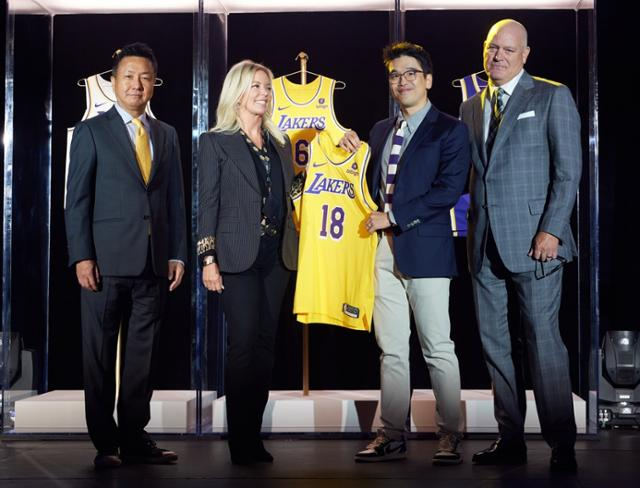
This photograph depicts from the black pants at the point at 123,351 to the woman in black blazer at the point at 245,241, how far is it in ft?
0.89

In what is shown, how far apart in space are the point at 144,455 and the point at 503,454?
138cm

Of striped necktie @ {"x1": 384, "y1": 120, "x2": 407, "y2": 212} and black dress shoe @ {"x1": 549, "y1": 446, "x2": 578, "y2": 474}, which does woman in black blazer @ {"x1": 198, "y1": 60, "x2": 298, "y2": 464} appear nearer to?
striped necktie @ {"x1": 384, "y1": 120, "x2": 407, "y2": 212}

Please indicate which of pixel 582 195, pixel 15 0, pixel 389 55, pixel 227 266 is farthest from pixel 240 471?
pixel 15 0

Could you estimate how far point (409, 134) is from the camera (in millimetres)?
3865

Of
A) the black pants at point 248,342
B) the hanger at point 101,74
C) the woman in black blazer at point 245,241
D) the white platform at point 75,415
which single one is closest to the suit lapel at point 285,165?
the woman in black blazer at point 245,241

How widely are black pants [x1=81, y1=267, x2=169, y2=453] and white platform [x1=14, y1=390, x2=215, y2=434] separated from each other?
2.20 feet

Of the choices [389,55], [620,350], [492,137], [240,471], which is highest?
[389,55]

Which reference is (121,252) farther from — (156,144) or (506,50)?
(506,50)

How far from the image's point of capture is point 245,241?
148 inches

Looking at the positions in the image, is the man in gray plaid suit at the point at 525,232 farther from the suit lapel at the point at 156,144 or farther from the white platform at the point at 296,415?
the suit lapel at the point at 156,144

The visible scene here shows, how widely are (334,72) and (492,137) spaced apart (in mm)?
1578

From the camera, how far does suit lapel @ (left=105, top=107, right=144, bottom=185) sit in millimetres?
3826

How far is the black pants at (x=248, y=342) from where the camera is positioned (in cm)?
377

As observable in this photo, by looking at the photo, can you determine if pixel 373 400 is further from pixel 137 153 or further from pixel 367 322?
pixel 137 153
